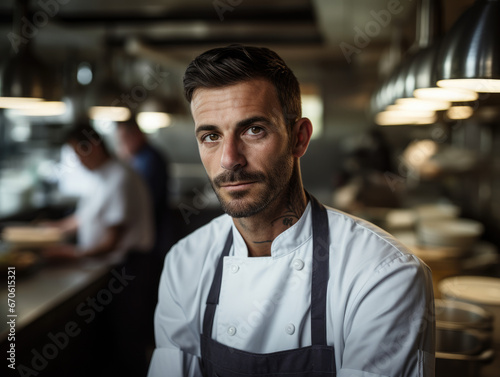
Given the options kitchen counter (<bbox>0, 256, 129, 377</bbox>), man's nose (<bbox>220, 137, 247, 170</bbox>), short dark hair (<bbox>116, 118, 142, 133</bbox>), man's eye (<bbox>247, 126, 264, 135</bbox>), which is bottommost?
kitchen counter (<bbox>0, 256, 129, 377</bbox>)

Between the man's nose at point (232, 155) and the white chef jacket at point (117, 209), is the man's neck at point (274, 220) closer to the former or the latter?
the man's nose at point (232, 155)

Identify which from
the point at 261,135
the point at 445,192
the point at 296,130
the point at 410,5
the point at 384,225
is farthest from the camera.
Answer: the point at 445,192

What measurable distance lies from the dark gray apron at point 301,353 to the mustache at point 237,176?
246 millimetres

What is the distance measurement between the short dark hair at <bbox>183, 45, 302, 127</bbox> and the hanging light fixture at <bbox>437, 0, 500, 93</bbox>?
41cm

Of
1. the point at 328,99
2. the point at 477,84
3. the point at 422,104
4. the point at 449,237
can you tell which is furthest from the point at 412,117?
the point at 328,99

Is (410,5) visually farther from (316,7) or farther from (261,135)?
(261,135)

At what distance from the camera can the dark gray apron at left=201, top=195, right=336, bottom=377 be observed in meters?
1.18

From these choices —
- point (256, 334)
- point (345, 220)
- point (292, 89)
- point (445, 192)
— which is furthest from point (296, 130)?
point (445, 192)

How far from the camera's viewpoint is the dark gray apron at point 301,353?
118cm

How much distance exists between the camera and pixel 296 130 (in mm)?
1269

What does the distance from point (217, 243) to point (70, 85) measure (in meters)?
2.83

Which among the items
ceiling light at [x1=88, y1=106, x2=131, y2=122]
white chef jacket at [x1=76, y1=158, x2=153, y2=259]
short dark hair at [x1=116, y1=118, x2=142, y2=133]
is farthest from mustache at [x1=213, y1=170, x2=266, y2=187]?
short dark hair at [x1=116, y1=118, x2=142, y2=133]

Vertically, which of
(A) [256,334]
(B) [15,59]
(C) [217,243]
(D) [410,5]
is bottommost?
(A) [256,334]

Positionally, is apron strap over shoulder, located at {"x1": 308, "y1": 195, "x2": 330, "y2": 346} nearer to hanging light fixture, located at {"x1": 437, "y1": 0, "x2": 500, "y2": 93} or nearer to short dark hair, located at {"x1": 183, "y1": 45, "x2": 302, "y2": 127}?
short dark hair, located at {"x1": 183, "y1": 45, "x2": 302, "y2": 127}
